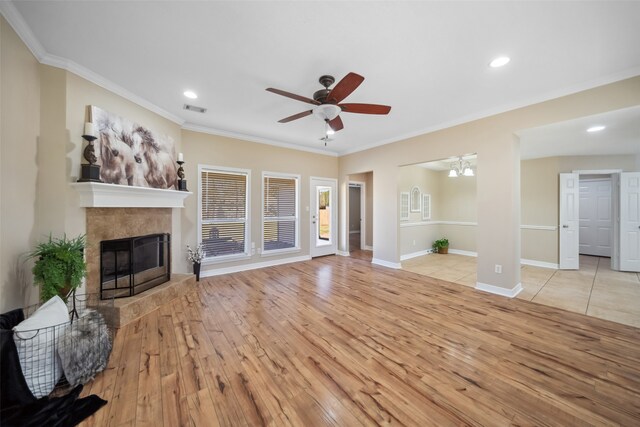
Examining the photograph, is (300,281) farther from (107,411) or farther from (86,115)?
(86,115)

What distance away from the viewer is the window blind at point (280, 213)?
17.6ft

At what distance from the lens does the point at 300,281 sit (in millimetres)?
4250

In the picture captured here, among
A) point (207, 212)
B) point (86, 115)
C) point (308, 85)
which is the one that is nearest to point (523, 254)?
point (308, 85)

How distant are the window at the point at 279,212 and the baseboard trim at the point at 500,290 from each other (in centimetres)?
386

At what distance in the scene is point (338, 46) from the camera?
2188mm

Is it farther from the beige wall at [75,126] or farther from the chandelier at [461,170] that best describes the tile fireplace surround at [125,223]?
the chandelier at [461,170]

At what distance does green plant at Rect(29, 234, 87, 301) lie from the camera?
2.00m

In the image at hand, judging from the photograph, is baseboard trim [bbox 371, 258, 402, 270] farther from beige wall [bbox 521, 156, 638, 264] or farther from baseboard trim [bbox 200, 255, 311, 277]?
beige wall [bbox 521, 156, 638, 264]

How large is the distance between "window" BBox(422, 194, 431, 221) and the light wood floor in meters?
3.77

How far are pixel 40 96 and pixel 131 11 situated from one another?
1528mm

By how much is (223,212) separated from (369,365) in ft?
12.9

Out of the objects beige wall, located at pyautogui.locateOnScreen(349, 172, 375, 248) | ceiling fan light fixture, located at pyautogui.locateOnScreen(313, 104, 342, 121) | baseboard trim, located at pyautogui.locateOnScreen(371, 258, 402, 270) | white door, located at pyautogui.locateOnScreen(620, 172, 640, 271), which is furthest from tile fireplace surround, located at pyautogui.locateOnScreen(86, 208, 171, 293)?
white door, located at pyautogui.locateOnScreen(620, 172, 640, 271)

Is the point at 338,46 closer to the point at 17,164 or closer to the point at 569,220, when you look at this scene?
the point at 17,164

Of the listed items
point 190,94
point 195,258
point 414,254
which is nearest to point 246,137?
point 190,94
